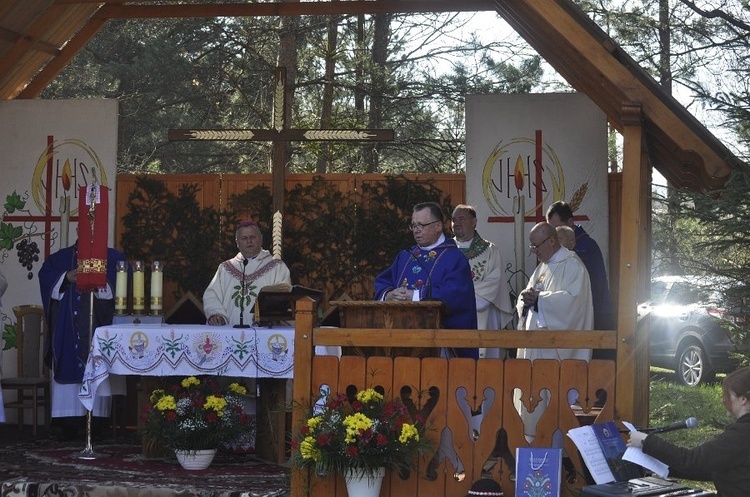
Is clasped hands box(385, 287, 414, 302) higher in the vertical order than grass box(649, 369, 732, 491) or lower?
A: higher

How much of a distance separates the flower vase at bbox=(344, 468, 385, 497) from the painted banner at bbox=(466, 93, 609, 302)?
4343 mm

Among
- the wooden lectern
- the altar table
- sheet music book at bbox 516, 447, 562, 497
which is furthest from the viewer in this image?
the altar table

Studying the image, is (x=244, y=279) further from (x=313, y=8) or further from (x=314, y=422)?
(x=314, y=422)

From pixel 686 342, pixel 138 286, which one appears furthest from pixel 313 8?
pixel 686 342

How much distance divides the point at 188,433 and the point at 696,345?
938 cm

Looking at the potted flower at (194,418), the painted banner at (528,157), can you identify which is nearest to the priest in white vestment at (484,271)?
the painted banner at (528,157)

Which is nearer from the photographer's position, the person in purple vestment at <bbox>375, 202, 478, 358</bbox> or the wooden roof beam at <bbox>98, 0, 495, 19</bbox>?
the person in purple vestment at <bbox>375, 202, 478, 358</bbox>

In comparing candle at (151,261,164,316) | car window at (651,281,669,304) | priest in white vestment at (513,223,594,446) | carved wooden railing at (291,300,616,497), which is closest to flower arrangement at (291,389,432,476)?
carved wooden railing at (291,300,616,497)

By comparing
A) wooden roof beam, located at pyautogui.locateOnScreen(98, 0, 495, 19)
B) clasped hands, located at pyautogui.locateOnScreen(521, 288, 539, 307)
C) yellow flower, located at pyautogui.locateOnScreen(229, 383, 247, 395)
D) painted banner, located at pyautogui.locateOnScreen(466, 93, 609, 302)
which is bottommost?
yellow flower, located at pyautogui.locateOnScreen(229, 383, 247, 395)

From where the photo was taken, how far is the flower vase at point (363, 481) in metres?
6.49

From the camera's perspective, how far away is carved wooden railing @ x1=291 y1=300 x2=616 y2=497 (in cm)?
656

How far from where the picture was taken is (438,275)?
777 centimetres

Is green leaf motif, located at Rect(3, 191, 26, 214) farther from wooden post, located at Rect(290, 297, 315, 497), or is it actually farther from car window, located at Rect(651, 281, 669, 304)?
car window, located at Rect(651, 281, 669, 304)

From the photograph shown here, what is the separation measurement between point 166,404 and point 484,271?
10.6ft
